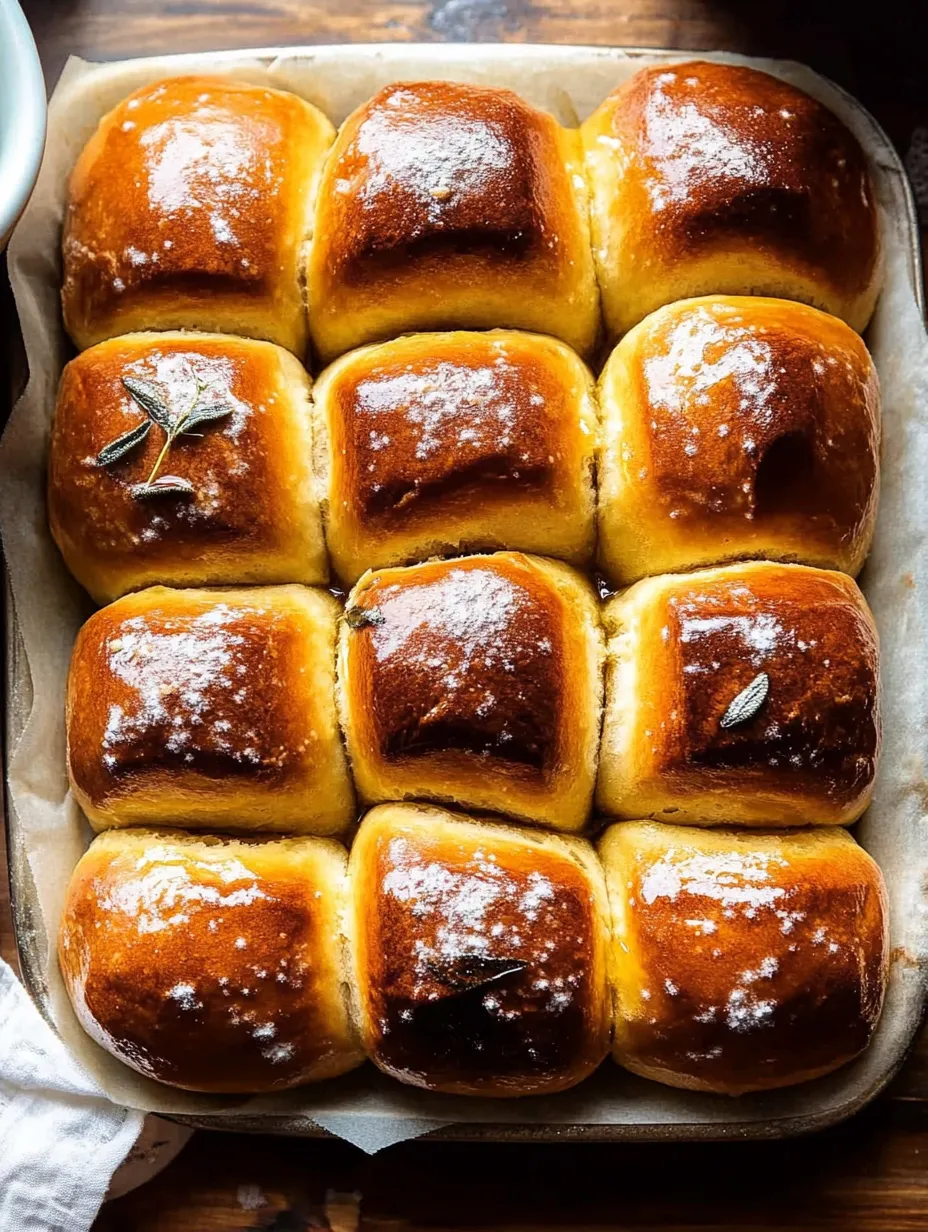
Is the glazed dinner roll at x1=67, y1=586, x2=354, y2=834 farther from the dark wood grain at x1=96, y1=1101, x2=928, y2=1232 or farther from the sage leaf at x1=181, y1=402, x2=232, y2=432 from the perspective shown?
the dark wood grain at x1=96, y1=1101, x2=928, y2=1232

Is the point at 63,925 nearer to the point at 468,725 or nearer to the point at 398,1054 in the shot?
the point at 398,1054

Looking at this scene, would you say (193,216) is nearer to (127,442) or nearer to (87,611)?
(127,442)

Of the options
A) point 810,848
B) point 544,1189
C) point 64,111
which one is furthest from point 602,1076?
point 64,111

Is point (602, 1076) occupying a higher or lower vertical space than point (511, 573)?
lower

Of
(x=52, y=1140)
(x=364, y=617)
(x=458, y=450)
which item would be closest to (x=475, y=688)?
(x=364, y=617)

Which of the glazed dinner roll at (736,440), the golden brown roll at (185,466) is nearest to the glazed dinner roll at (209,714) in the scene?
the golden brown roll at (185,466)

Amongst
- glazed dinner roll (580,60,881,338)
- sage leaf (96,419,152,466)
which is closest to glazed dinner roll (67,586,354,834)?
sage leaf (96,419,152,466)

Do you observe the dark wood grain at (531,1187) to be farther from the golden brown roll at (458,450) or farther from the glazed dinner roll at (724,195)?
the glazed dinner roll at (724,195)
